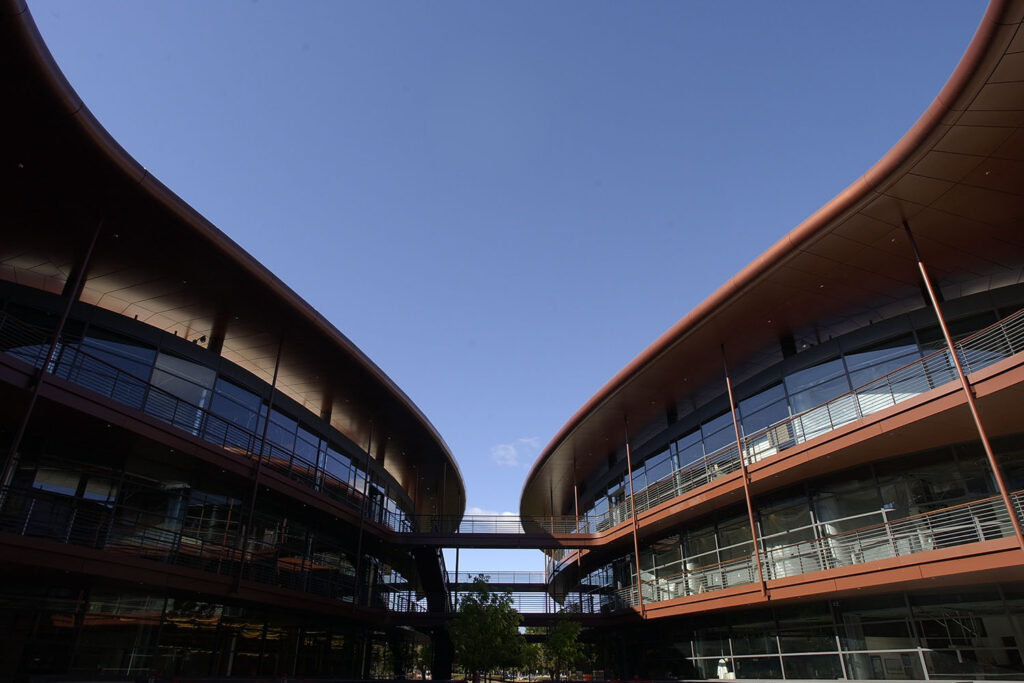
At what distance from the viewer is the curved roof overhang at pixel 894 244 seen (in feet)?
43.8

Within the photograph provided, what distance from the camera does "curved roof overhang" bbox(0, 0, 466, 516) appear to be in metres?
13.7

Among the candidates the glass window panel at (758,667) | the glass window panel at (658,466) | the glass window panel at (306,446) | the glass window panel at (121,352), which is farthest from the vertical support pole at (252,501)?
the glass window panel at (658,466)

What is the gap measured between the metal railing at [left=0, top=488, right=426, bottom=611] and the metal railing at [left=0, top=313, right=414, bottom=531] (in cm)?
258

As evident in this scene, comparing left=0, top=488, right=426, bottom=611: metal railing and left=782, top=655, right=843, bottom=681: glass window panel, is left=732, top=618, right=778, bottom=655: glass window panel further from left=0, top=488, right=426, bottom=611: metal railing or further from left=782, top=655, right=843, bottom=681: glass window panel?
left=0, top=488, right=426, bottom=611: metal railing

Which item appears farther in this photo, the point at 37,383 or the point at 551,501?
the point at 551,501

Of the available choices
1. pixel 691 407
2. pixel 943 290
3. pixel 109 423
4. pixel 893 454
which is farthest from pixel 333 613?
pixel 943 290

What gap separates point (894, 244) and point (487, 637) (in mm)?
19960

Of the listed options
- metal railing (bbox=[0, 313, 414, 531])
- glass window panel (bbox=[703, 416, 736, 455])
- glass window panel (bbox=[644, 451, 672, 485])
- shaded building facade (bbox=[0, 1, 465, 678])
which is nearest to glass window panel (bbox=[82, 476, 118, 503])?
shaded building facade (bbox=[0, 1, 465, 678])

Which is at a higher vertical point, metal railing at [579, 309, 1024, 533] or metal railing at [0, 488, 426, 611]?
metal railing at [579, 309, 1024, 533]

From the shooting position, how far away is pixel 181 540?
20359 millimetres

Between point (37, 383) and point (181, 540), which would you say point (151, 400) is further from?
point (37, 383)

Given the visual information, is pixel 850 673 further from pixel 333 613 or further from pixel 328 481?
pixel 328 481

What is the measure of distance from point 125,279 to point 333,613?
48.1ft

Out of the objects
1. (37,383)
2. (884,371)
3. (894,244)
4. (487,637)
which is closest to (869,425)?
(884,371)
